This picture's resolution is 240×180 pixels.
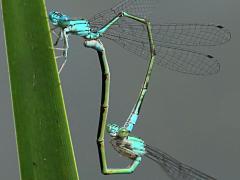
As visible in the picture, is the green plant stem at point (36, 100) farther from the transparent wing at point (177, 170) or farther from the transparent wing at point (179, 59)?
the transparent wing at point (179, 59)

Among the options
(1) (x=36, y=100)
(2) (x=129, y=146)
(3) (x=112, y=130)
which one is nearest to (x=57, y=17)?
(3) (x=112, y=130)

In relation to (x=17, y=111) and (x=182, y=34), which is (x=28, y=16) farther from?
(x=182, y=34)

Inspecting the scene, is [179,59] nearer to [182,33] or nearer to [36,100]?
[182,33]

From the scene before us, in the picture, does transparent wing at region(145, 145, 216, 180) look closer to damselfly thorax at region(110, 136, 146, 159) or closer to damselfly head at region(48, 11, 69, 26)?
damselfly thorax at region(110, 136, 146, 159)

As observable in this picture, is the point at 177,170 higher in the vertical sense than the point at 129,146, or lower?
lower

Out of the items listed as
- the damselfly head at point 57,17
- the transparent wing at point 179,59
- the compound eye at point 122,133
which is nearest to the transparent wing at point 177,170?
the compound eye at point 122,133

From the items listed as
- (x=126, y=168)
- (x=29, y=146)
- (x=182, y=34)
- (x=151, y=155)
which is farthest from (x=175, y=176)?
(x=29, y=146)
